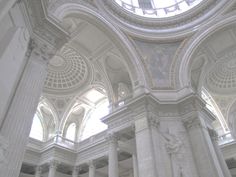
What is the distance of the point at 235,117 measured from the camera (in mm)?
18516

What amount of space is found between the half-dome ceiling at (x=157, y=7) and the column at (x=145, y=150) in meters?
7.73

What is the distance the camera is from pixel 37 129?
1806 cm

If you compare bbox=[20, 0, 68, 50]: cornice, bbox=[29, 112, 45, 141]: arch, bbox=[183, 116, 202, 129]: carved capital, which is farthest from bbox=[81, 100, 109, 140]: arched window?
bbox=[20, 0, 68, 50]: cornice

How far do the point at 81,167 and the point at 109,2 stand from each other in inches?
443

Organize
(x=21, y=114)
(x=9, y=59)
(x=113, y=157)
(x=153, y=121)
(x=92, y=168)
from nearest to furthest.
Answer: (x=9, y=59), (x=21, y=114), (x=153, y=121), (x=113, y=157), (x=92, y=168)

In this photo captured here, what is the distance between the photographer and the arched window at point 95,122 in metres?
17.8

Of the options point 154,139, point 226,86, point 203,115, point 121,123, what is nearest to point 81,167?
point 121,123

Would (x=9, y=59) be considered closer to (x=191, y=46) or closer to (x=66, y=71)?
(x=191, y=46)

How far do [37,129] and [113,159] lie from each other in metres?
9.55

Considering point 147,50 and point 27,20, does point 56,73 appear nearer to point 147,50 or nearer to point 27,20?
point 147,50

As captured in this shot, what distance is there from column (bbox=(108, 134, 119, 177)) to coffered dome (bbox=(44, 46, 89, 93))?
18.9 feet

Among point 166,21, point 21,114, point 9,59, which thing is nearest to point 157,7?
point 166,21

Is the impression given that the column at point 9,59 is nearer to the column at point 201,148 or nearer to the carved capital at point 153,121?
the carved capital at point 153,121

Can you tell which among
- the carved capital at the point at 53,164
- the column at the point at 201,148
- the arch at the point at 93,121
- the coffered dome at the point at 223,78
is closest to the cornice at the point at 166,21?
the coffered dome at the point at 223,78
